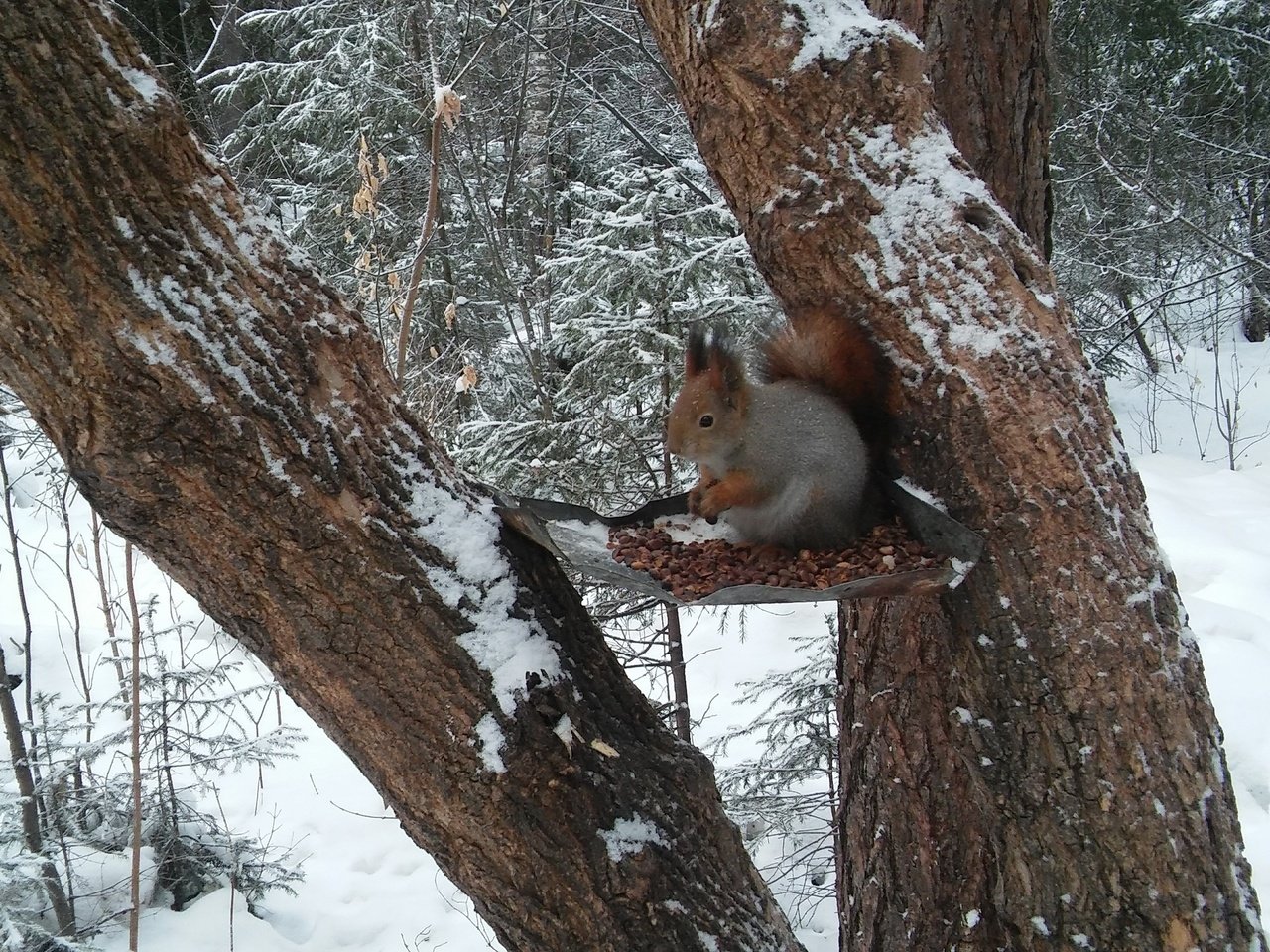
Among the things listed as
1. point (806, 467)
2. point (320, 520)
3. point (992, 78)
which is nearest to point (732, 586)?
point (806, 467)

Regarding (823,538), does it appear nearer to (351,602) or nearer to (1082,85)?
(351,602)

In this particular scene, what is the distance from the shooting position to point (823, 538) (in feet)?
5.60

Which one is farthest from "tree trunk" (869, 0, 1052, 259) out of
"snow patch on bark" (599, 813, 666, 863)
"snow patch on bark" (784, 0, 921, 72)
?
"snow patch on bark" (599, 813, 666, 863)

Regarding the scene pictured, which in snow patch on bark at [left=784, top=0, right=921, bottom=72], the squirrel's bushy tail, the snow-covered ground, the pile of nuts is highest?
snow patch on bark at [left=784, top=0, right=921, bottom=72]

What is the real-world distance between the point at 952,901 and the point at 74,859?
426 centimetres

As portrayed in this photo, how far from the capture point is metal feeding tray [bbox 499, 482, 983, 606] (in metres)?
1.42

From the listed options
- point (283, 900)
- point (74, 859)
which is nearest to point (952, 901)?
point (283, 900)

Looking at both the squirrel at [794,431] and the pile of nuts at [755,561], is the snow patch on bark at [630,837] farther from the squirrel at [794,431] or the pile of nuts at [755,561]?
the squirrel at [794,431]

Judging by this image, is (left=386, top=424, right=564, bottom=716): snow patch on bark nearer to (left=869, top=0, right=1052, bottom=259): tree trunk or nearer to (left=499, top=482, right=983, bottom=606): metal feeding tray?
(left=499, top=482, right=983, bottom=606): metal feeding tray

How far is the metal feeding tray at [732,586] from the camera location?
142 centimetres

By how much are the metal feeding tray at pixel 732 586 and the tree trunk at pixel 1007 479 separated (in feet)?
0.29

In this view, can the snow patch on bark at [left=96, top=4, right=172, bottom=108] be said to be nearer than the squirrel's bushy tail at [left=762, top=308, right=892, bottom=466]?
Yes

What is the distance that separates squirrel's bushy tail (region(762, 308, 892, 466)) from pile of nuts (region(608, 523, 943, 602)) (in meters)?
0.20

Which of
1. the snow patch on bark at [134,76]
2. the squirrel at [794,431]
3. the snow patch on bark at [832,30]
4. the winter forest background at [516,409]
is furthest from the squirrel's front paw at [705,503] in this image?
the winter forest background at [516,409]
